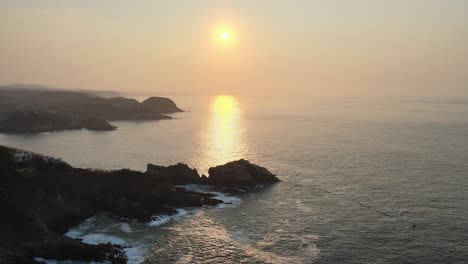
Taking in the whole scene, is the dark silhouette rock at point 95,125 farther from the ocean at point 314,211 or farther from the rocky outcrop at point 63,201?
the rocky outcrop at point 63,201

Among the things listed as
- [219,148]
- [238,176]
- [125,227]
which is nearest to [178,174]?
[238,176]

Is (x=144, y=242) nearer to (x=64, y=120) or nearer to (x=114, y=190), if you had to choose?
(x=114, y=190)

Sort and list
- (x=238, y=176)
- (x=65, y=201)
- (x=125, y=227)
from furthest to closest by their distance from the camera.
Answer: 1. (x=238, y=176)
2. (x=65, y=201)
3. (x=125, y=227)

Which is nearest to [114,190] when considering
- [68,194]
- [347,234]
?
[68,194]

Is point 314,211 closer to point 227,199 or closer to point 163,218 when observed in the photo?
point 227,199

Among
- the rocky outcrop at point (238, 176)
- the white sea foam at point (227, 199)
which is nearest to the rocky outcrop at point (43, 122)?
the rocky outcrop at point (238, 176)

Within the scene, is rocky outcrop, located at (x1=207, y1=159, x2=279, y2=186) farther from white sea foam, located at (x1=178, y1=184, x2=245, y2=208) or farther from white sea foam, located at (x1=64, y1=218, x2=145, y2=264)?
white sea foam, located at (x1=64, y1=218, x2=145, y2=264)
